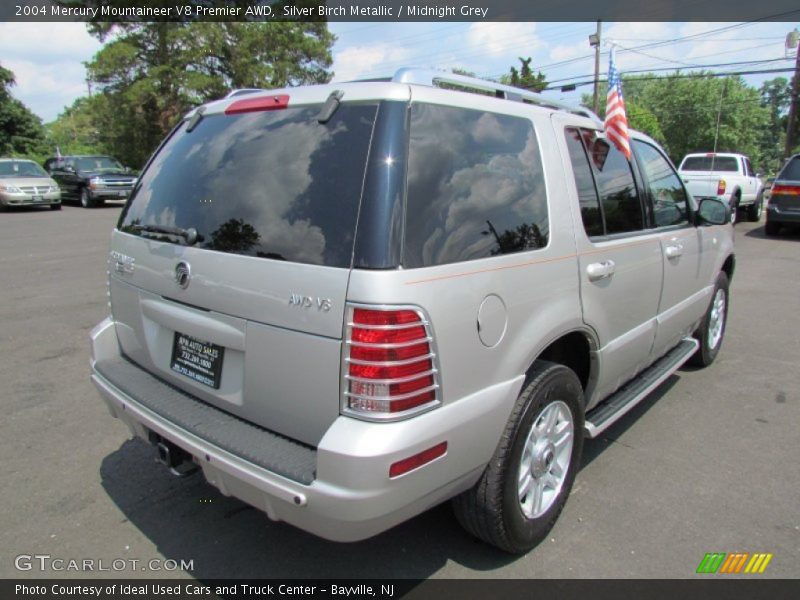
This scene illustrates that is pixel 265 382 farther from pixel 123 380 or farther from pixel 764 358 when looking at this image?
pixel 764 358

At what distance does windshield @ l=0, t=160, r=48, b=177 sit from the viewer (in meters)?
18.5

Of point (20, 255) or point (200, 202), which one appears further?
point (20, 255)

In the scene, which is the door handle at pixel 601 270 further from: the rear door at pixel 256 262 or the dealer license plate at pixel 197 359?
the dealer license plate at pixel 197 359

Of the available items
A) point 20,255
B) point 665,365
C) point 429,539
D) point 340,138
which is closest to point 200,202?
point 340,138

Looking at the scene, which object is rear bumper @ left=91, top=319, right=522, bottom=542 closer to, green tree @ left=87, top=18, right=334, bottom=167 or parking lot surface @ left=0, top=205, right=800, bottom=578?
parking lot surface @ left=0, top=205, right=800, bottom=578

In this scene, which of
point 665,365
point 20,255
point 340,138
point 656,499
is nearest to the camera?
point 340,138

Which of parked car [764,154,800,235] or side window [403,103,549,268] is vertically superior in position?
parked car [764,154,800,235]

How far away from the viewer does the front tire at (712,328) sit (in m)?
4.84

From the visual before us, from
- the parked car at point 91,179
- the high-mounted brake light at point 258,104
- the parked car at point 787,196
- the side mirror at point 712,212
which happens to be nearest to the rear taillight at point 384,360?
the high-mounted brake light at point 258,104

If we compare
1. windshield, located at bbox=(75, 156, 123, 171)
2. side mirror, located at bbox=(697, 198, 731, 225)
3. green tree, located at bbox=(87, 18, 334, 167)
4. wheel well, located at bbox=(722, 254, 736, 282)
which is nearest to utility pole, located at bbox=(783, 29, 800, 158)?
green tree, located at bbox=(87, 18, 334, 167)

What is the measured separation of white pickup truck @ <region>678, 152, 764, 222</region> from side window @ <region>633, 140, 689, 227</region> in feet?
36.9

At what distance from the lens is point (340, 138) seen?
86.1 inches

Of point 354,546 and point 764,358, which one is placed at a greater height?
point 764,358

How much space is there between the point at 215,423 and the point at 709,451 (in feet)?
9.83
